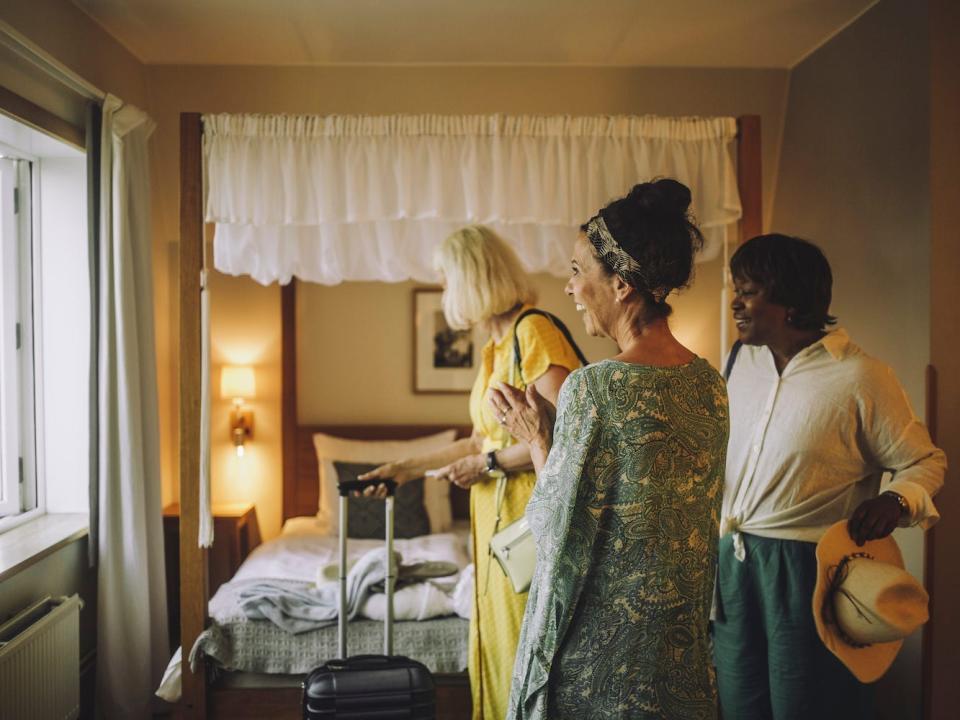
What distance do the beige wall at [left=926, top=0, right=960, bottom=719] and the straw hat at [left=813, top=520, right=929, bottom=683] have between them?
117cm

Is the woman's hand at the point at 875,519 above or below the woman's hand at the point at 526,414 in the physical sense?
below

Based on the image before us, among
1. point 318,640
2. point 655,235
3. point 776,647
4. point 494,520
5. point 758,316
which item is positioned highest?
point 655,235

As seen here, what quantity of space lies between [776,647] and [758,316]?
77 cm

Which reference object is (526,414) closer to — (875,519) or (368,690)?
(875,519)

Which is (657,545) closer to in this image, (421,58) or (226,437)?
(421,58)

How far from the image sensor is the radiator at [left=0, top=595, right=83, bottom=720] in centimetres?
227

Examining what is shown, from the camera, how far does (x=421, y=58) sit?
11.8ft

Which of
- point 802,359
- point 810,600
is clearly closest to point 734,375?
point 802,359

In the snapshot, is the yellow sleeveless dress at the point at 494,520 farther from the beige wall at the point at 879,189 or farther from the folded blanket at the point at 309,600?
the beige wall at the point at 879,189

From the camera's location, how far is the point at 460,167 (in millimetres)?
2826

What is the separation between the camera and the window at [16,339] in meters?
2.89

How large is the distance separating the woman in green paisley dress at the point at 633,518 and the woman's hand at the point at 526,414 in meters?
0.25

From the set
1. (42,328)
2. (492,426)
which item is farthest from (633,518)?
(42,328)

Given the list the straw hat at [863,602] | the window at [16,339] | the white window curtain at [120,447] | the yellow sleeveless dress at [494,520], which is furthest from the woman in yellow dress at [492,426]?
the window at [16,339]
